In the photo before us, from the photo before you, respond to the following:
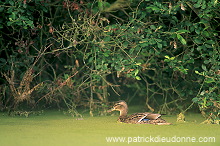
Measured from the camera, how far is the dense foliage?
26.2ft

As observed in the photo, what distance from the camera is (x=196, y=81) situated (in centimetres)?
878

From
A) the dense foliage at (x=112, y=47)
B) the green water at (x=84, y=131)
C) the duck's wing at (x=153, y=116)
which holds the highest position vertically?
the dense foliage at (x=112, y=47)

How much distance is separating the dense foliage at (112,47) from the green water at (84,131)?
38 cm

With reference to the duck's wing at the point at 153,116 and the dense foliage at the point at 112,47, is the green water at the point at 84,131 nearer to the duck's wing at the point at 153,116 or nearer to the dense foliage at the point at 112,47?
the duck's wing at the point at 153,116

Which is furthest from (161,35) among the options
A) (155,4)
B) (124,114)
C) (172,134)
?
(172,134)

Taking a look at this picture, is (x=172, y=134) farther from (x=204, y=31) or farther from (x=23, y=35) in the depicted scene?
(x=23, y=35)

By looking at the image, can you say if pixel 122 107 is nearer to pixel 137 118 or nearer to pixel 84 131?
pixel 137 118

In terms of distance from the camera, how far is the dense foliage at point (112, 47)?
7.97m

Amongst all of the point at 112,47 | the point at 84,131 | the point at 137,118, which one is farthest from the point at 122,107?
Answer: the point at 112,47

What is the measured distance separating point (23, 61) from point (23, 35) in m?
0.40

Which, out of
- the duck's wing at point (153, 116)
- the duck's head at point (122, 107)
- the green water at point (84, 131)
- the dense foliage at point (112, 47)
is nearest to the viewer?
the green water at point (84, 131)

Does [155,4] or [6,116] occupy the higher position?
[155,4]

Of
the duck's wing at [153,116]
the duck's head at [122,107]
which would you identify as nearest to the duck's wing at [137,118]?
the duck's wing at [153,116]

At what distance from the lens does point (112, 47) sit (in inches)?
365
